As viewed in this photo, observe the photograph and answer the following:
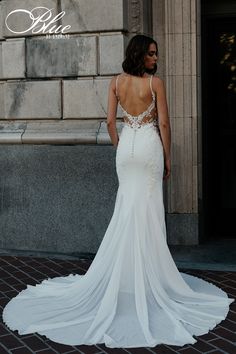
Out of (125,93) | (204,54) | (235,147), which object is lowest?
(235,147)

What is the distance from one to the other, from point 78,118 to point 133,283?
280 centimetres

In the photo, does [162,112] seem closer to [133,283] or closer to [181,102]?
[133,283]

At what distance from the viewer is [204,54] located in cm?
777

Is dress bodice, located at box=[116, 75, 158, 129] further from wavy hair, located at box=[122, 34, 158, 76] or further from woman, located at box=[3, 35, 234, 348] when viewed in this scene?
wavy hair, located at box=[122, 34, 158, 76]

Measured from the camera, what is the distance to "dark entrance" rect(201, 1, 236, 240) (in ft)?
25.6

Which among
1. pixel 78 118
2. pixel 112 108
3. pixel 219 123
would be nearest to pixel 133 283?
pixel 112 108

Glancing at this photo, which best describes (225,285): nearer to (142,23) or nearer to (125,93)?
(125,93)

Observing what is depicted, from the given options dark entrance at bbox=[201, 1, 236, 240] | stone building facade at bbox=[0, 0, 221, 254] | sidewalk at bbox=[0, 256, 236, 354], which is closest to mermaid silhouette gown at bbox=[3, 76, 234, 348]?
sidewalk at bbox=[0, 256, 236, 354]

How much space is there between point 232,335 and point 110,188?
2953 mm

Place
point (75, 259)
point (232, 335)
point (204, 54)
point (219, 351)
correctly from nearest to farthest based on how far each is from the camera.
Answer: point (219, 351), point (232, 335), point (75, 259), point (204, 54)

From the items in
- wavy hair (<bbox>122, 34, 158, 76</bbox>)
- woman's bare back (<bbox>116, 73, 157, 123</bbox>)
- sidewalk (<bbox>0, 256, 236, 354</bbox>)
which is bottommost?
sidewalk (<bbox>0, 256, 236, 354</bbox>)

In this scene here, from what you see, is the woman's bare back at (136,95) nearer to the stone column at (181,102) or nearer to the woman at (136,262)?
the woman at (136,262)

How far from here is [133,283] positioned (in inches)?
188

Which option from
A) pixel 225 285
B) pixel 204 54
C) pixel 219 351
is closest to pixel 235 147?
Result: pixel 204 54
